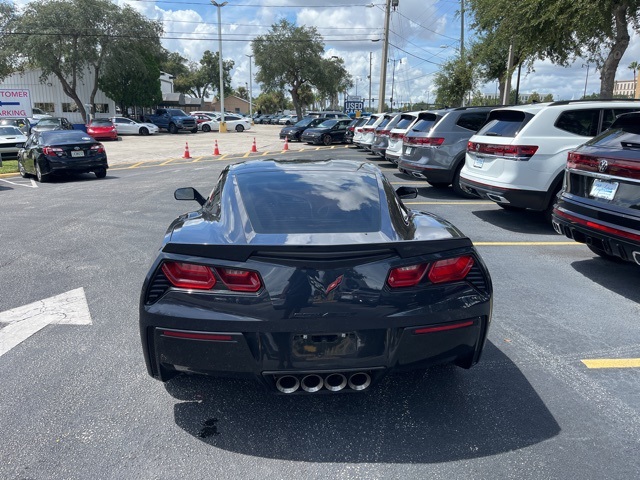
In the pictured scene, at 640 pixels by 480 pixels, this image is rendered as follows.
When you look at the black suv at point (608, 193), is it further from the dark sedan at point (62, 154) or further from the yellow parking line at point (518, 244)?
the dark sedan at point (62, 154)

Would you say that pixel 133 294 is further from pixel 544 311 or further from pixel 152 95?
pixel 152 95

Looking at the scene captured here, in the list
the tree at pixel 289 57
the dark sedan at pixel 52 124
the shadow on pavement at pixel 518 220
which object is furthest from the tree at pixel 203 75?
the shadow on pavement at pixel 518 220

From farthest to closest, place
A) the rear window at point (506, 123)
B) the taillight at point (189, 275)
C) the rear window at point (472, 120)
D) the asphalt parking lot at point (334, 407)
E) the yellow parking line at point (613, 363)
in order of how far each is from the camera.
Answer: the rear window at point (472, 120) → the rear window at point (506, 123) → the yellow parking line at point (613, 363) → the taillight at point (189, 275) → the asphalt parking lot at point (334, 407)

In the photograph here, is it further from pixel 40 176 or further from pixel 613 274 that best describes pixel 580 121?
pixel 40 176

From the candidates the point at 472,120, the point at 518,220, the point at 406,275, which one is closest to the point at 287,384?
the point at 406,275

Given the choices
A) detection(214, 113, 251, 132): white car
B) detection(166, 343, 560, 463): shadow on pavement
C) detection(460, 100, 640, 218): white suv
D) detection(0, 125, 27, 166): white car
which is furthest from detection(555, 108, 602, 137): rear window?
detection(214, 113, 251, 132): white car

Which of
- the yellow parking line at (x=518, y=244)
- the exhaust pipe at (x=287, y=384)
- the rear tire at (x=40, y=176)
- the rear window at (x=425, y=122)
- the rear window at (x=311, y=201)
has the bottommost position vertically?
the rear tire at (x=40, y=176)

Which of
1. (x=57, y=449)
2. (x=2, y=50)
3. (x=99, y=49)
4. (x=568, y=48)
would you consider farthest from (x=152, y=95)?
(x=57, y=449)

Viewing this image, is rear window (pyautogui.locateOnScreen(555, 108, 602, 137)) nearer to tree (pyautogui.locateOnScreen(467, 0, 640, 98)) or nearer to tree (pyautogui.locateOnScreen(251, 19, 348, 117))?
tree (pyautogui.locateOnScreen(467, 0, 640, 98))

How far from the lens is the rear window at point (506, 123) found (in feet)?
25.3

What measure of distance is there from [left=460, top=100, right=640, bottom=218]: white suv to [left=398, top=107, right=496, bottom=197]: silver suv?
2767 mm

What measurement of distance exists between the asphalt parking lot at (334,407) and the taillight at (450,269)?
828 mm

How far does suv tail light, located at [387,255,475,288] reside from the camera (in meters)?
2.72

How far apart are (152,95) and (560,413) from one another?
52.8m
